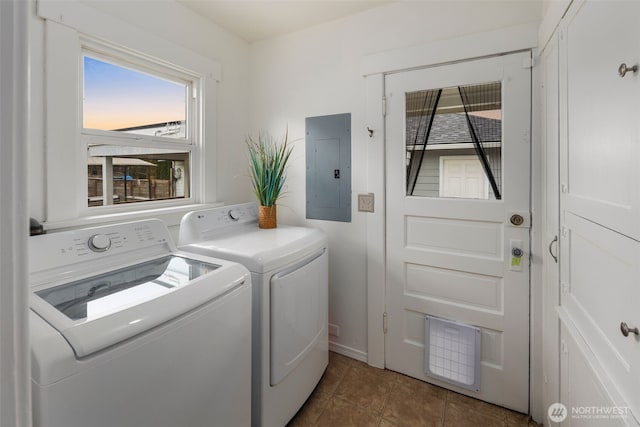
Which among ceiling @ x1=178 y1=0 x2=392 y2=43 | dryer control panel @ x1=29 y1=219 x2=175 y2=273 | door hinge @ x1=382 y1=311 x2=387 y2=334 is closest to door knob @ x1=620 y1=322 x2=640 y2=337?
door hinge @ x1=382 y1=311 x2=387 y2=334

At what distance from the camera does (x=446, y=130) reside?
1887 millimetres

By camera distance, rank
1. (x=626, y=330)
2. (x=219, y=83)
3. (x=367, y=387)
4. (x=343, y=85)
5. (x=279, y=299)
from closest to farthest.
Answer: (x=626, y=330)
(x=279, y=299)
(x=367, y=387)
(x=343, y=85)
(x=219, y=83)

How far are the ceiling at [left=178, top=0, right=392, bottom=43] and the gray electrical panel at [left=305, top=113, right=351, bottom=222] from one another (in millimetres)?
679

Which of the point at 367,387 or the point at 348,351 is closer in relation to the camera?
the point at 367,387

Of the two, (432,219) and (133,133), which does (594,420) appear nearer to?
(432,219)

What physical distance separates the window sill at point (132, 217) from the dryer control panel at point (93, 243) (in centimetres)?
35

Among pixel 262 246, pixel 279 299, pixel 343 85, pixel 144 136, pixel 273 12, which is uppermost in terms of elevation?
pixel 273 12

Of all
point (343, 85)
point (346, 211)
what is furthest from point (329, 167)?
point (343, 85)

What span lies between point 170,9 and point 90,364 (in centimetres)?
208

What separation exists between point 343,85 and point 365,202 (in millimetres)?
842

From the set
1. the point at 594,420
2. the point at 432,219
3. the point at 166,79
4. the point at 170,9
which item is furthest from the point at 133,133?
the point at 594,420

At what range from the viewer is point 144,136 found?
1.94 m

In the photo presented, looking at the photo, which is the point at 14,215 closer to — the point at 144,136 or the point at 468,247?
the point at 144,136

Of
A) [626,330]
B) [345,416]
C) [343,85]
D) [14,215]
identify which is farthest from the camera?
[343,85]
